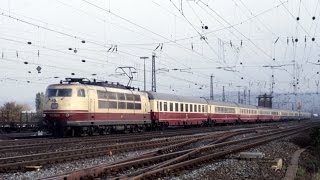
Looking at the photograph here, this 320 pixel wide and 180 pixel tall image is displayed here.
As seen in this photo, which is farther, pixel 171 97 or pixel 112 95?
pixel 171 97

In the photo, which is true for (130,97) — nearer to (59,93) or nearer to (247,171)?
(59,93)

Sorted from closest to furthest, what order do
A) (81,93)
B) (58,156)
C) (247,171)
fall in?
1. (247,171)
2. (58,156)
3. (81,93)

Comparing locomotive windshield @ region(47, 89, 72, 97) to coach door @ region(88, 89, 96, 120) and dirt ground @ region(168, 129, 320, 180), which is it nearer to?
coach door @ region(88, 89, 96, 120)

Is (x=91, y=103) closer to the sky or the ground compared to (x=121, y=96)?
closer to the ground

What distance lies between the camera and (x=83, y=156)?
17469 mm

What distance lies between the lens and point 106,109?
104ft

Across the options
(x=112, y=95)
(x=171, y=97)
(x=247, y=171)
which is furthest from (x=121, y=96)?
(x=247, y=171)

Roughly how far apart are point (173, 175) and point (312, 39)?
22.8 meters

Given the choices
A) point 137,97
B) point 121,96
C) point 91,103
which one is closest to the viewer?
point 91,103

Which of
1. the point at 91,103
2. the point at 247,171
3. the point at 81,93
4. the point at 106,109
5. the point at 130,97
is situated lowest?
the point at 247,171

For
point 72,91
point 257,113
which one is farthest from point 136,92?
point 257,113

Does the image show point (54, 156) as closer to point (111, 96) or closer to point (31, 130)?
point (111, 96)

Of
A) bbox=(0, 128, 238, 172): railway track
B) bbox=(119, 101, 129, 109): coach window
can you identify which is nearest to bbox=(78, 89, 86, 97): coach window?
bbox=(119, 101, 129, 109): coach window

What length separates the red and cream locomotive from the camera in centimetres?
2903
